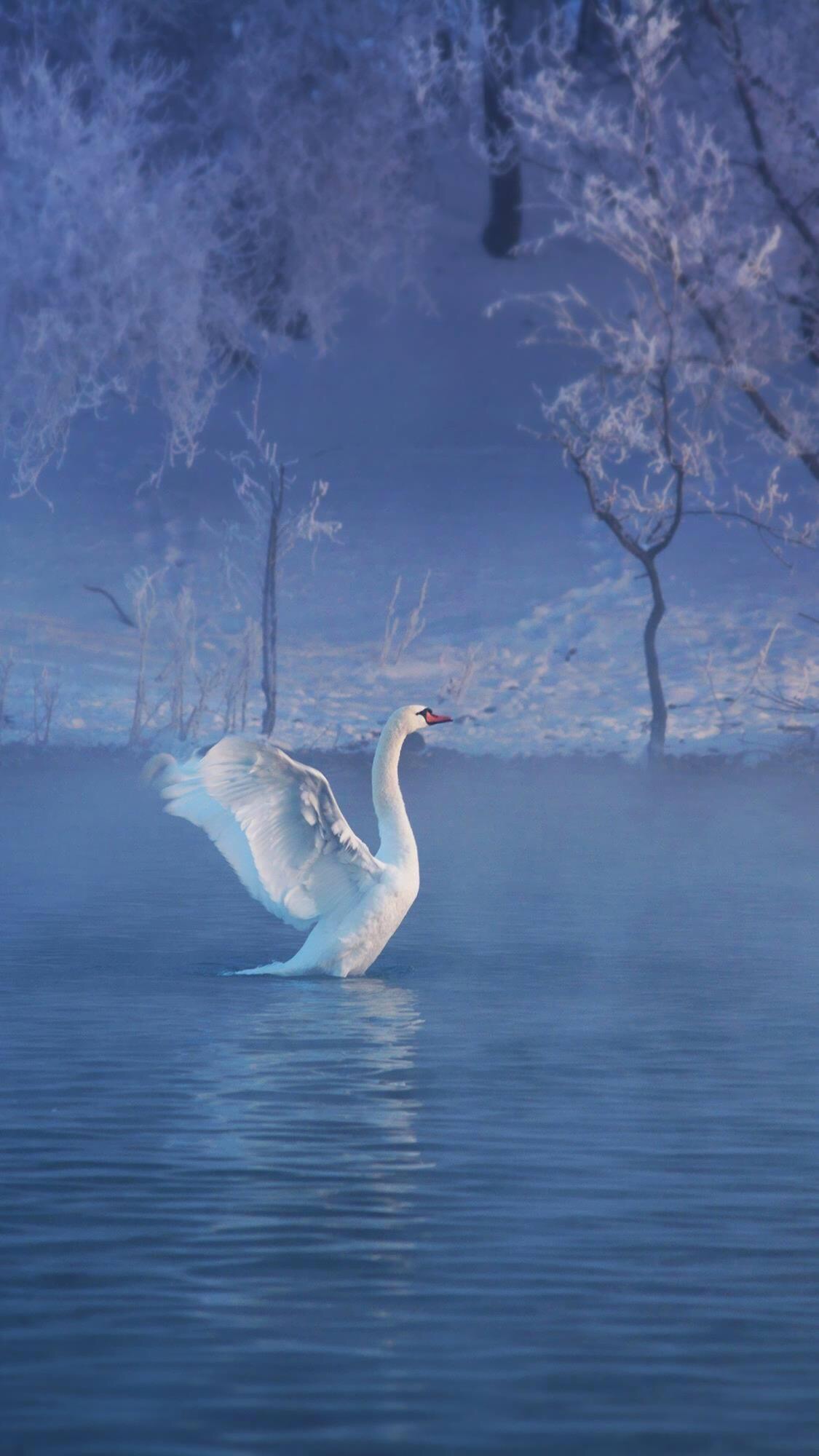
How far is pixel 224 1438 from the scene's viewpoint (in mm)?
3971

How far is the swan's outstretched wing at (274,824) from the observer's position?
30.2 ft

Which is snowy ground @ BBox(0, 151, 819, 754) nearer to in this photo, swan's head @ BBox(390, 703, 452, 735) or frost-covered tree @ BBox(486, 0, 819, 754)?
frost-covered tree @ BBox(486, 0, 819, 754)

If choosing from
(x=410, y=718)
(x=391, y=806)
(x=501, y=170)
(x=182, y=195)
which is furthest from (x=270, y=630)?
(x=391, y=806)

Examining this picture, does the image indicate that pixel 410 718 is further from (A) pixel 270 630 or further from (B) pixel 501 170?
(B) pixel 501 170

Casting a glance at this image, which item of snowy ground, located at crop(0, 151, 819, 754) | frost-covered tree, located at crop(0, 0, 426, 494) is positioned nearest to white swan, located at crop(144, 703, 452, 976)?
snowy ground, located at crop(0, 151, 819, 754)

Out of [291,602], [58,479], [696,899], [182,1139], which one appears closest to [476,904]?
[696,899]

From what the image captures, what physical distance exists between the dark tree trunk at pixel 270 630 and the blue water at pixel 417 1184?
1192 cm

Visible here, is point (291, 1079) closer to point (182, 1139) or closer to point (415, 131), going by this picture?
point (182, 1139)

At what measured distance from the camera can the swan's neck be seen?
9781mm

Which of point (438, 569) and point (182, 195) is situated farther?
point (182, 195)

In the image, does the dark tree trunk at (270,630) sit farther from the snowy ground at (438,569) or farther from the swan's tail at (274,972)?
the swan's tail at (274,972)

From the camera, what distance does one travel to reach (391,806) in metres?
9.99

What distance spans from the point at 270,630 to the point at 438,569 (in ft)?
28.5

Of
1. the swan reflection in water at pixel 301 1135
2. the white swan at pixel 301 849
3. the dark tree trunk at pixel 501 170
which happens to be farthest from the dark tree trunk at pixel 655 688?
the swan reflection in water at pixel 301 1135
